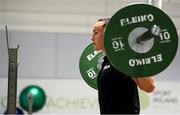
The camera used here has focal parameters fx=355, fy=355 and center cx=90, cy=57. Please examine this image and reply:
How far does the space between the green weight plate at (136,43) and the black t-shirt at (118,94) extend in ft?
0.57

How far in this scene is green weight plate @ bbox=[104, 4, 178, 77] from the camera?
65.4 inches

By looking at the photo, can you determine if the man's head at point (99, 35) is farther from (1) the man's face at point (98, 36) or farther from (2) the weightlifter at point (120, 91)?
(2) the weightlifter at point (120, 91)

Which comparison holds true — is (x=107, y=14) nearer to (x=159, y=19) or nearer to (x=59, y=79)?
(x=59, y=79)

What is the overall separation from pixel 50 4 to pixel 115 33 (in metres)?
3.80

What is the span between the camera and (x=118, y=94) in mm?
1825

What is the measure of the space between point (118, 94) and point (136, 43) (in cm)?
31

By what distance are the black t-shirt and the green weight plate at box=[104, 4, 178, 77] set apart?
0.17 metres

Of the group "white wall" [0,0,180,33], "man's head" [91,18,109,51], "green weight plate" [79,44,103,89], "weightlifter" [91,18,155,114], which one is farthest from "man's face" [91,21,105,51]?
"white wall" [0,0,180,33]

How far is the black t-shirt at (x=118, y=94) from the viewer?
182 cm

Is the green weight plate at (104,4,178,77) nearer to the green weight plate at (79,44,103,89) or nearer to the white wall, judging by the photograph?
the green weight plate at (79,44,103,89)

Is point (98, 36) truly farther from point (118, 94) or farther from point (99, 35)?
point (118, 94)

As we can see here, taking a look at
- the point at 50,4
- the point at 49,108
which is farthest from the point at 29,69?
the point at 50,4

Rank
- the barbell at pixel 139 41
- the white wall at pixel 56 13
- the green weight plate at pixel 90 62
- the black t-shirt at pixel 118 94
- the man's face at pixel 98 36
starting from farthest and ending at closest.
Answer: the white wall at pixel 56 13 → the green weight plate at pixel 90 62 → the man's face at pixel 98 36 → the black t-shirt at pixel 118 94 → the barbell at pixel 139 41

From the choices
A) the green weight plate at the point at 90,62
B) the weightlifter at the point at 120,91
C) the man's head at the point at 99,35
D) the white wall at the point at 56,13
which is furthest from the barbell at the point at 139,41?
the white wall at the point at 56,13
